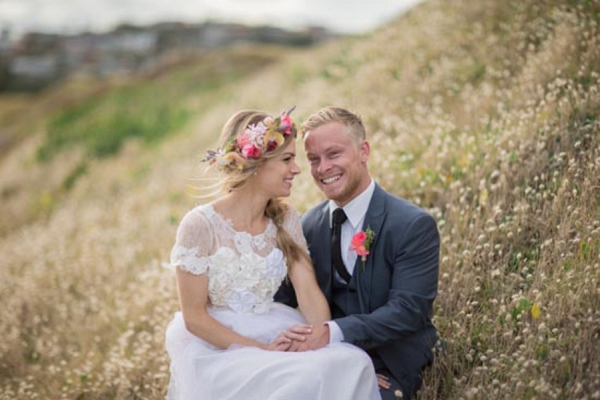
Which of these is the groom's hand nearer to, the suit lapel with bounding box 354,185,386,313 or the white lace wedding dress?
the white lace wedding dress

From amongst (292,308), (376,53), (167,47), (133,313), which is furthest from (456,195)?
(167,47)

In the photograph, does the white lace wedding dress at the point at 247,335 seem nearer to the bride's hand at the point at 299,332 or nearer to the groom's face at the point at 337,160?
the bride's hand at the point at 299,332

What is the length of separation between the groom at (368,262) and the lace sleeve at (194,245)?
0.82m

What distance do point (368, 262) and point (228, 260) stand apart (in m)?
0.99

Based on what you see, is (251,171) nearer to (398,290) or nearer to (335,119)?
(335,119)

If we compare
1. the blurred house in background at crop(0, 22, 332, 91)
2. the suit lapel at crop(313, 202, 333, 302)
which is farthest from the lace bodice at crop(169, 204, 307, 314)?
the blurred house in background at crop(0, 22, 332, 91)

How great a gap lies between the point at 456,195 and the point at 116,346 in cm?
381

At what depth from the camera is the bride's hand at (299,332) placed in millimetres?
4266

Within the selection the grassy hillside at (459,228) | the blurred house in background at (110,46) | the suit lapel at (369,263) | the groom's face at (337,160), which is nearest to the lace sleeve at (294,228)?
the groom's face at (337,160)

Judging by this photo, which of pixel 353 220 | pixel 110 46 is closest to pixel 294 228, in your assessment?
pixel 353 220

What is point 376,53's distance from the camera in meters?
13.1

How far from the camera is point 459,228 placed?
224 inches

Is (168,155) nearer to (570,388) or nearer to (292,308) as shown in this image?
(292,308)

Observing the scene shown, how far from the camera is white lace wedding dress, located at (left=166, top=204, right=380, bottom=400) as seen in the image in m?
3.95
